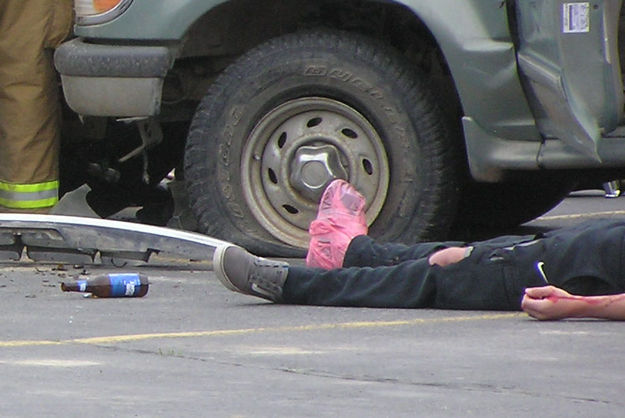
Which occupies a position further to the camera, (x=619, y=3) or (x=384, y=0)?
(x=384, y=0)

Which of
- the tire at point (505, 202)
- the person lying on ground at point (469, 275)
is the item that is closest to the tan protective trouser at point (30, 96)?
the tire at point (505, 202)

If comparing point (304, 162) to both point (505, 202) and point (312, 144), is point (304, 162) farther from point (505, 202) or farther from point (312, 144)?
point (505, 202)

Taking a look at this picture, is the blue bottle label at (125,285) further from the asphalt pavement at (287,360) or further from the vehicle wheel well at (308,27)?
the vehicle wheel well at (308,27)

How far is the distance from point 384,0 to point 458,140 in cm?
74

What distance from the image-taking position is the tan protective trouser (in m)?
8.25

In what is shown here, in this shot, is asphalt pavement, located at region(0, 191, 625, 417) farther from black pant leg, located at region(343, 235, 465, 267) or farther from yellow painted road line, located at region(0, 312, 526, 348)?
black pant leg, located at region(343, 235, 465, 267)

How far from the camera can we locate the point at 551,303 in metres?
5.46

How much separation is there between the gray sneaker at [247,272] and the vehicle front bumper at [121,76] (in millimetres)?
1913

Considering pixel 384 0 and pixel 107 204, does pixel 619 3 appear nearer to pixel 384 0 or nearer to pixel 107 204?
pixel 384 0

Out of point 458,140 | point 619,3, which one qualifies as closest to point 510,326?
point 619,3

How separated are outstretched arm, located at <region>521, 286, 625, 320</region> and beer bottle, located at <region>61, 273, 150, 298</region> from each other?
1.55 metres

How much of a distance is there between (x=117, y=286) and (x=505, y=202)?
334 centimetres

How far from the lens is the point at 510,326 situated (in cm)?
549

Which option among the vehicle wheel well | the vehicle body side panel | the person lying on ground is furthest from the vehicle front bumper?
the person lying on ground
